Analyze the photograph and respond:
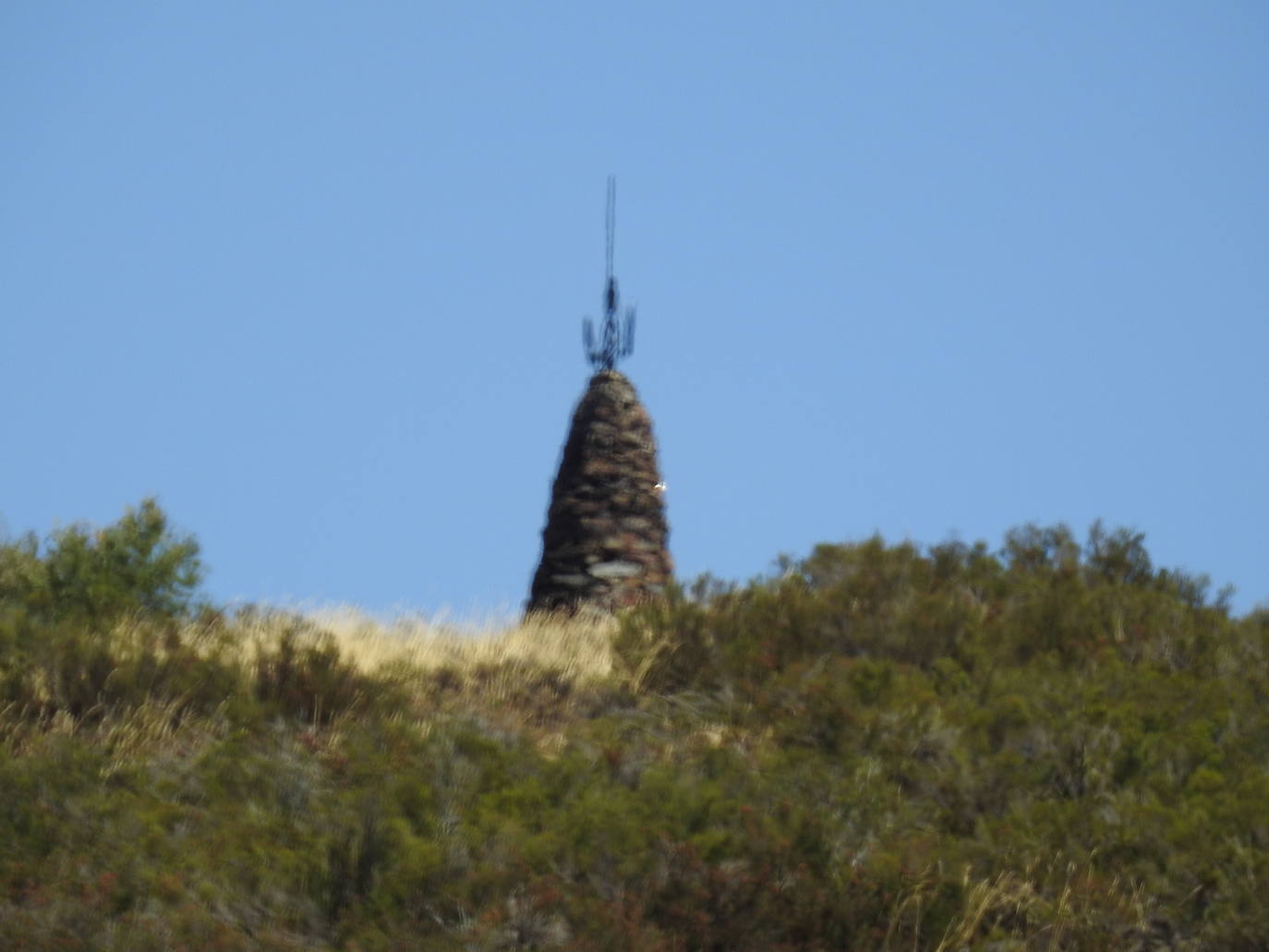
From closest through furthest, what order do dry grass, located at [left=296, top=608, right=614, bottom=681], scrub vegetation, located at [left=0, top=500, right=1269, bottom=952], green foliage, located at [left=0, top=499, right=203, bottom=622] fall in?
scrub vegetation, located at [left=0, top=500, right=1269, bottom=952]
dry grass, located at [left=296, top=608, right=614, bottom=681]
green foliage, located at [left=0, top=499, right=203, bottom=622]

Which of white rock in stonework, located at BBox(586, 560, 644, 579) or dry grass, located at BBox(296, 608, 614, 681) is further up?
white rock in stonework, located at BBox(586, 560, 644, 579)

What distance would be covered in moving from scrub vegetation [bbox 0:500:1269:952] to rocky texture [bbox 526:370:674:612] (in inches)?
110

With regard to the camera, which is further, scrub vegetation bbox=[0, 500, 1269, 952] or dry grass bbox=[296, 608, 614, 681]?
dry grass bbox=[296, 608, 614, 681]

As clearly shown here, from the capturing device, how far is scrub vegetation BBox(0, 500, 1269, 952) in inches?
420

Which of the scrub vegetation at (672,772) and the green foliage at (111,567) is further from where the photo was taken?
the green foliage at (111,567)

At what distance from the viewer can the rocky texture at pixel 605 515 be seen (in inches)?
822

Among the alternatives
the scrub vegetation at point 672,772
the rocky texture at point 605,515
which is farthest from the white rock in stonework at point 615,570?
the scrub vegetation at point 672,772

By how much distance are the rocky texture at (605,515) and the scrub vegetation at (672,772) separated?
2797 millimetres

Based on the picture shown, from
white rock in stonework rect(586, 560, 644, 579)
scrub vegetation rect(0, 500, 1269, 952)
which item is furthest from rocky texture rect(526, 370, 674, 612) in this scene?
scrub vegetation rect(0, 500, 1269, 952)

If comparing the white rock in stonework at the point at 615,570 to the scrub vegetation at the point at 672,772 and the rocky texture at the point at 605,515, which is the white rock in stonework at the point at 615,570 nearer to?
the rocky texture at the point at 605,515

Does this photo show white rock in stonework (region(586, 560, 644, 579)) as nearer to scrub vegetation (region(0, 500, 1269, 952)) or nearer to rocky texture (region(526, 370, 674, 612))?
rocky texture (region(526, 370, 674, 612))

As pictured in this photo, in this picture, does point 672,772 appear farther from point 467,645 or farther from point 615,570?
point 615,570

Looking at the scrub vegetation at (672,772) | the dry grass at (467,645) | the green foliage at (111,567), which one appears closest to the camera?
the scrub vegetation at (672,772)

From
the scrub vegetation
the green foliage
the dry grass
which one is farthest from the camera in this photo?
the green foliage
